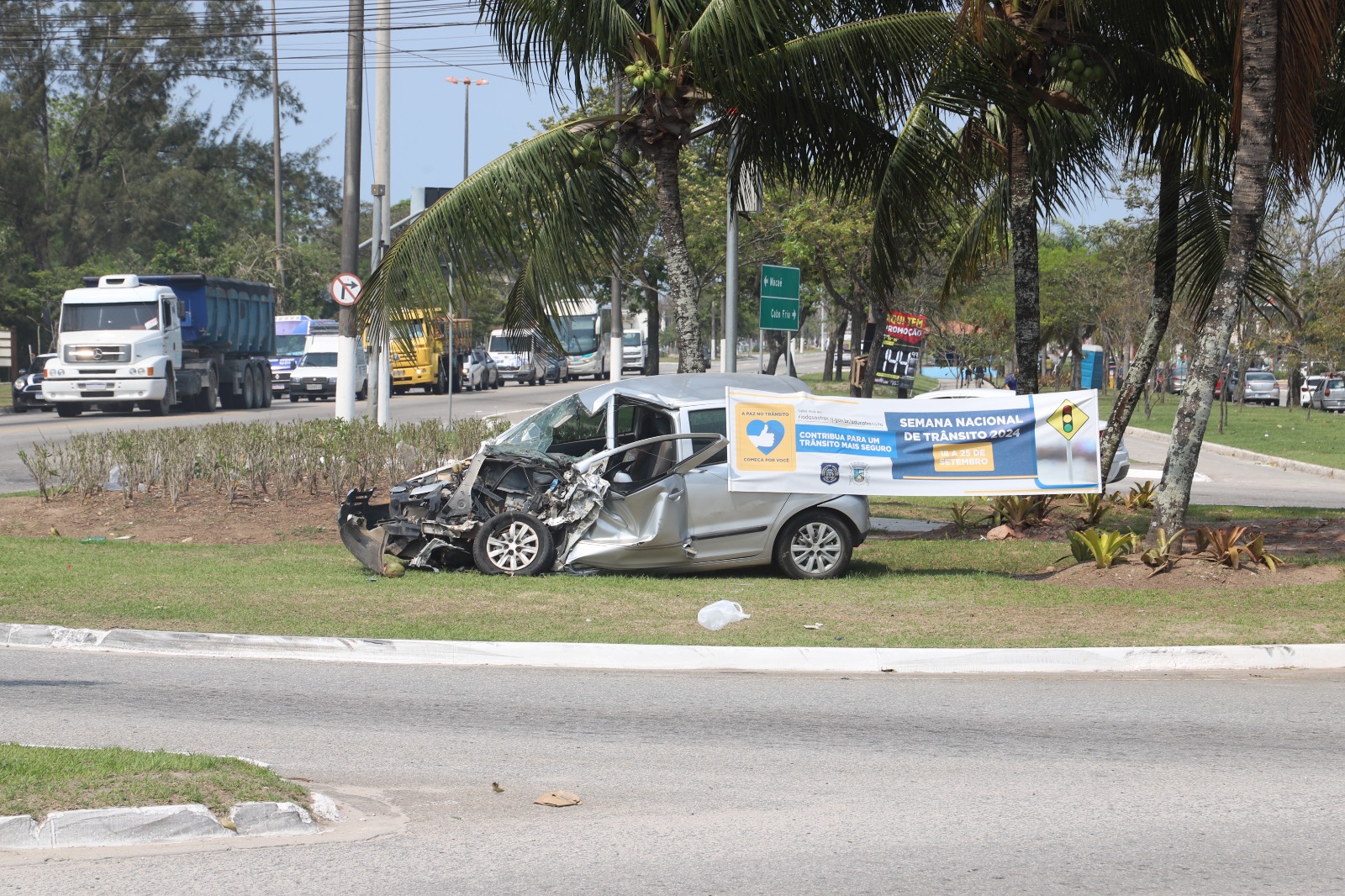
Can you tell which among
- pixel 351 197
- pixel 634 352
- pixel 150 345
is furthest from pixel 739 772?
pixel 634 352

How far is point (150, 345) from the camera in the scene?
1328 inches

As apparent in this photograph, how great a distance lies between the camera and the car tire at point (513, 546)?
37.4 feet

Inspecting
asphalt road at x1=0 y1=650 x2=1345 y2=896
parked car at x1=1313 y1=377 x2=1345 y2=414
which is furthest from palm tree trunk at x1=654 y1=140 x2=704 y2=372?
parked car at x1=1313 y1=377 x2=1345 y2=414

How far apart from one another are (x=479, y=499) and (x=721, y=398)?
234cm

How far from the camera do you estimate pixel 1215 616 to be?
9.91 metres

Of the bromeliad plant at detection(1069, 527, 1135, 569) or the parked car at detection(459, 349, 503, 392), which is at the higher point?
the parked car at detection(459, 349, 503, 392)

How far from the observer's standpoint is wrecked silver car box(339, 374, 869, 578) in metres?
11.4

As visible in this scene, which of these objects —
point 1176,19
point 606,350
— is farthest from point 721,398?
point 606,350

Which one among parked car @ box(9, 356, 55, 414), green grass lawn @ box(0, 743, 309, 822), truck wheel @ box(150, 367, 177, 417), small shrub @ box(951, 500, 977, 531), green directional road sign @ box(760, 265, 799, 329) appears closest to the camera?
green grass lawn @ box(0, 743, 309, 822)

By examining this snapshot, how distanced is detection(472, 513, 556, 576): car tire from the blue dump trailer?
24.6 metres

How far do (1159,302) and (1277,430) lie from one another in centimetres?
2295

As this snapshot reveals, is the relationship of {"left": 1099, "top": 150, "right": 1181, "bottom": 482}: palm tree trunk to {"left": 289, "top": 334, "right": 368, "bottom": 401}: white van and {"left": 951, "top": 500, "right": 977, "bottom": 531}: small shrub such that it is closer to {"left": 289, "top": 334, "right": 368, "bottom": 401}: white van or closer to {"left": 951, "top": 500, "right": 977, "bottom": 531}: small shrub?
{"left": 951, "top": 500, "right": 977, "bottom": 531}: small shrub

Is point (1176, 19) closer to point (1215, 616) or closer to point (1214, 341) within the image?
point (1214, 341)

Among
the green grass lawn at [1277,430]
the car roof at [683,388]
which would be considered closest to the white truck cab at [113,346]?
the car roof at [683,388]
